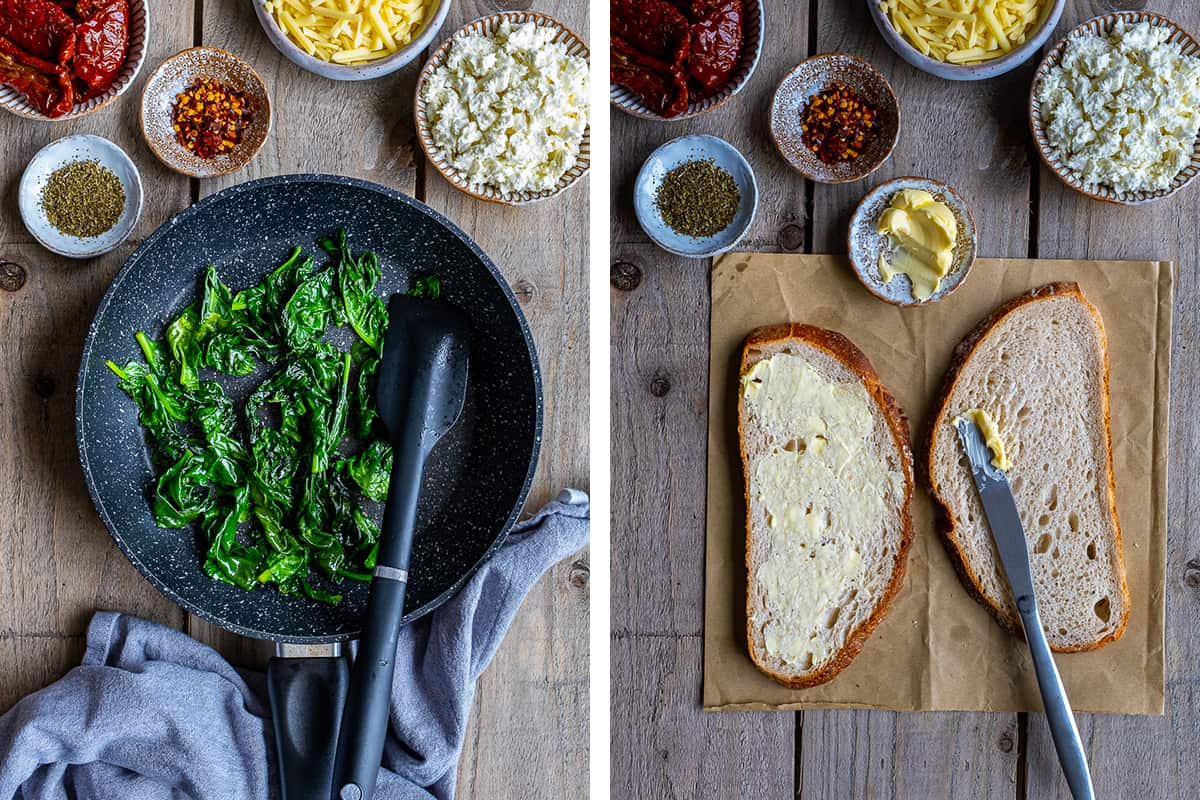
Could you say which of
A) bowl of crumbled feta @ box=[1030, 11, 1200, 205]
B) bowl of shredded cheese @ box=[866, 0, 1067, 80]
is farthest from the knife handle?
bowl of shredded cheese @ box=[866, 0, 1067, 80]

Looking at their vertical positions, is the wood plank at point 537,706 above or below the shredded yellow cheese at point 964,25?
below

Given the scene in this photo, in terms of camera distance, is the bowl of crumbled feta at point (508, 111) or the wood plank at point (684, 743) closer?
the bowl of crumbled feta at point (508, 111)

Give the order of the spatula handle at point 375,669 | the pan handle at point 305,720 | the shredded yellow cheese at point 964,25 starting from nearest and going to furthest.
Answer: the spatula handle at point 375,669
the pan handle at point 305,720
the shredded yellow cheese at point 964,25

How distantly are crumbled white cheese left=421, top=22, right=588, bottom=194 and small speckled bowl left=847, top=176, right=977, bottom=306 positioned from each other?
321 millimetres

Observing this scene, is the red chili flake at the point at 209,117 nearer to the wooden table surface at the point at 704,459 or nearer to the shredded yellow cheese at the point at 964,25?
the wooden table surface at the point at 704,459

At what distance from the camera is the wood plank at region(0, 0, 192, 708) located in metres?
0.98

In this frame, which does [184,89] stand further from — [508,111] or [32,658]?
[32,658]

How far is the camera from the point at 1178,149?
3.45ft

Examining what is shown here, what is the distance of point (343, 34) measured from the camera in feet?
3.17

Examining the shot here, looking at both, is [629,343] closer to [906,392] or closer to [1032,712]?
[906,392]

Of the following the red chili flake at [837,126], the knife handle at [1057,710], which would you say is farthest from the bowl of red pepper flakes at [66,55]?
the knife handle at [1057,710]

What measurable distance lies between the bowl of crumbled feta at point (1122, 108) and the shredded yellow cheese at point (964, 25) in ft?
0.17

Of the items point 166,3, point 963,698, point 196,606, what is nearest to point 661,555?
point 963,698

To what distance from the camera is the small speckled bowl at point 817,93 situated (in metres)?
1.08
